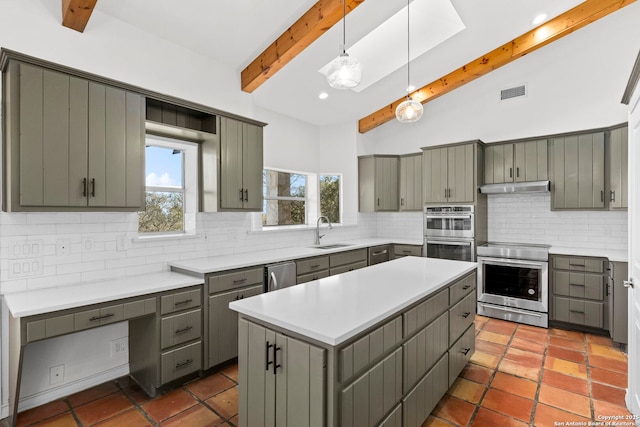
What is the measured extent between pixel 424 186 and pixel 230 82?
325cm

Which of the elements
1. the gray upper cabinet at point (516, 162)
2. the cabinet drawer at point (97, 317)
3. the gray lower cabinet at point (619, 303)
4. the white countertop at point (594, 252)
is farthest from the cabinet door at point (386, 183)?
the cabinet drawer at point (97, 317)

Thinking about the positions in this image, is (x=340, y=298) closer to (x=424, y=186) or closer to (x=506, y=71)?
(x=424, y=186)

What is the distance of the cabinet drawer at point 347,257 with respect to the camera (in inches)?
170

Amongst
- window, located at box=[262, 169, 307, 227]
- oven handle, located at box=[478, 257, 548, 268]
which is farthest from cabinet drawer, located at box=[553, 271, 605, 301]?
window, located at box=[262, 169, 307, 227]

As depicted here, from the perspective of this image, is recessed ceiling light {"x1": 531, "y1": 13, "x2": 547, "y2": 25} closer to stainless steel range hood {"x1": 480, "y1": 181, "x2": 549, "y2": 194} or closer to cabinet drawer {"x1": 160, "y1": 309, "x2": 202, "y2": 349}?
stainless steel range hood {"x1": 480, "y1": 181, "x2": 549, "y2": 194}

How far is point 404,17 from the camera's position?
3.88 m

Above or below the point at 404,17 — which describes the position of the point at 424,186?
below

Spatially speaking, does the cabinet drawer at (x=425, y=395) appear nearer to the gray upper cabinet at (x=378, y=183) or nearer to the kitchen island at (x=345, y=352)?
the kitchen island at (x=345, y=352)

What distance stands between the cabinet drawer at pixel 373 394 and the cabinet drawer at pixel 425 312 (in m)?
0.17

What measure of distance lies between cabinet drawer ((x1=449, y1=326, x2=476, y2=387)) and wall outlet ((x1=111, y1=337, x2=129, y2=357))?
2743mm

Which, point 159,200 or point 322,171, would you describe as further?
point 322,171

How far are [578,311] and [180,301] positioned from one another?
4.43 meters

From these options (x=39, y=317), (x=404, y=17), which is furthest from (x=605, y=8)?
(x=39, y=317)

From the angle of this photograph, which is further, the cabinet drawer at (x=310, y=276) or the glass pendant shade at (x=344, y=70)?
the cabinet drawer at (x=310, y=276)
